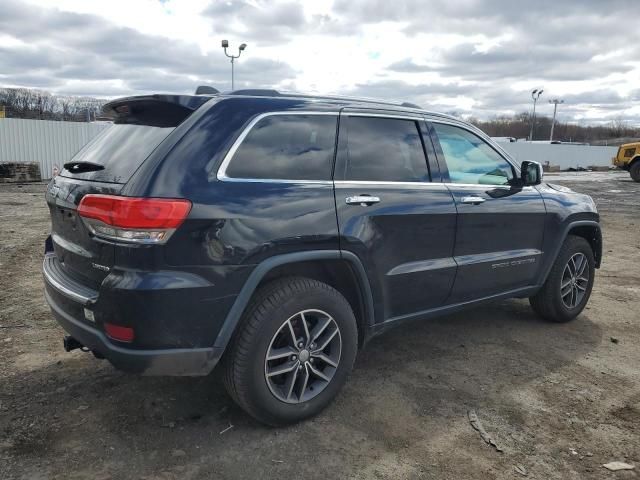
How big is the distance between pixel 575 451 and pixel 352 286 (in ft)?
4.96

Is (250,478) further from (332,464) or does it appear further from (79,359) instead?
(79,359)

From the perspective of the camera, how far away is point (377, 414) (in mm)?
3295

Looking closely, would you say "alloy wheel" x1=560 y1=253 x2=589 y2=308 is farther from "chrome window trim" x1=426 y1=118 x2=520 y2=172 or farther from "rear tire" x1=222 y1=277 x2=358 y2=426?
"rear tire" x1=222 y1=277 x2=358 y2=426

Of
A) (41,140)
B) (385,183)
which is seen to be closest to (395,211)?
(385,183)

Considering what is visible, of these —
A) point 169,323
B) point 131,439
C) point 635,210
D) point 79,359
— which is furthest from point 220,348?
point 635,210

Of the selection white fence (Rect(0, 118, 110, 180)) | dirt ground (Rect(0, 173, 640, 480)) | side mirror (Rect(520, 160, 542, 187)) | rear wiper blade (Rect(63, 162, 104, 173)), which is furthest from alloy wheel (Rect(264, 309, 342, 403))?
white fence (Rect(0, 118, 110, 180))

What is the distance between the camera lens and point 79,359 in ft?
12.9

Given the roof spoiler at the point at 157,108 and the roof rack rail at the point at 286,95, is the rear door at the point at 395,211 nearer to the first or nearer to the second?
the roof rack rail at the point at 286,95

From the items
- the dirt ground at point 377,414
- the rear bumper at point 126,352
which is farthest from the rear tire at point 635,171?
the rear bumper at point 126,352

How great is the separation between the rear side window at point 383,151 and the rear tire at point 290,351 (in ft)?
2.55

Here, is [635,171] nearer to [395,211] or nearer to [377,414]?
[395,211]

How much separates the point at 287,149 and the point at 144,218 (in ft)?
3.02

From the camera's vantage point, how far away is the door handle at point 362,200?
10.5ft

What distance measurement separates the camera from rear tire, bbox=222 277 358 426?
2875mm
